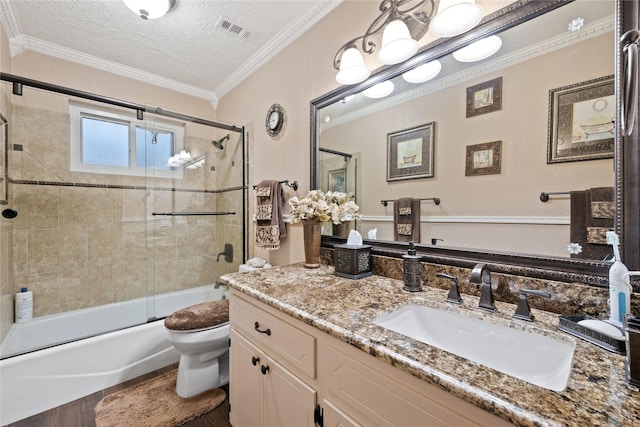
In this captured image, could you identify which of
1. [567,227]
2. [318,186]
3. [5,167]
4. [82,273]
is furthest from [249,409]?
[5,167]

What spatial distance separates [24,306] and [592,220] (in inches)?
138

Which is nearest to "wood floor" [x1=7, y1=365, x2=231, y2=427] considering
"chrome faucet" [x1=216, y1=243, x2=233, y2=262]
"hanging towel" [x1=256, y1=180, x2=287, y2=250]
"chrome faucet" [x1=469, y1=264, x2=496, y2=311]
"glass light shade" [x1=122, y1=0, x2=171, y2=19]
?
"hanging towel" [x1=256, y1=180, x2=287, y2=250]

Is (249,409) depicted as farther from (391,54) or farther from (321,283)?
(391,54)

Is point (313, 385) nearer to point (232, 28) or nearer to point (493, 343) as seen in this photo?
point (493, 343)

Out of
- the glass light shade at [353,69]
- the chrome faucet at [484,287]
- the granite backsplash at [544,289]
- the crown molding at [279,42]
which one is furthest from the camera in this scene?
the crown molding at [279,42]

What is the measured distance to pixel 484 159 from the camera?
107 cm

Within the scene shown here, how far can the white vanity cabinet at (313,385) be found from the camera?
0.57 metres

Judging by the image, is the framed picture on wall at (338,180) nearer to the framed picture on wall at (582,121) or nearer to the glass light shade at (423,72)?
the glass light shade at (423,72)

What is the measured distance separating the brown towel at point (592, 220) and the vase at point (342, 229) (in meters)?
1.02

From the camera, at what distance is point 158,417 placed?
1.50 meters

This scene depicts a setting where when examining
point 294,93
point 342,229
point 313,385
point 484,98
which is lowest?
point 313,385

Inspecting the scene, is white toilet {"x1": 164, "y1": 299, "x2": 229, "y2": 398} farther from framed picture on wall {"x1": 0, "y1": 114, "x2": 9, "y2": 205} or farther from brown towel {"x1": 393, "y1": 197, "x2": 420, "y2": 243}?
framed picture on wall {"x1": 0, "y1": 114, "x2": 9, "y2": 205}

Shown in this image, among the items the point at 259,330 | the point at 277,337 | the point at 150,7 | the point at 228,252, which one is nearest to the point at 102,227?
the point at 228,252

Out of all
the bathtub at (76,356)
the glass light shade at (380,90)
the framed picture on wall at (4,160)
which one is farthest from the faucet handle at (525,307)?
the framed picture on wall at (4,160)
